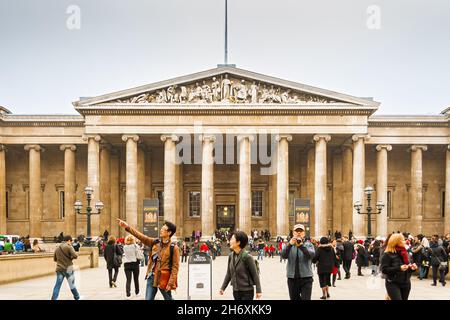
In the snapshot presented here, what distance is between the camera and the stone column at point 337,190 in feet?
169

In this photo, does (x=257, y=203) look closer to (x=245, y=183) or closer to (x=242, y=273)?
(x=245, y=183)

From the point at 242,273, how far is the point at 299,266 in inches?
80.8

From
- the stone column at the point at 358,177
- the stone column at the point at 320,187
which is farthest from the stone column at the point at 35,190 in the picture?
the stone column at the point at 358,177

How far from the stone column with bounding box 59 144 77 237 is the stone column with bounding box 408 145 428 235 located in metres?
30.8

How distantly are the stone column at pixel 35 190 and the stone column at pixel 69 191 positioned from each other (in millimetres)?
2588

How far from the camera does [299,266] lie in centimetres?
1035

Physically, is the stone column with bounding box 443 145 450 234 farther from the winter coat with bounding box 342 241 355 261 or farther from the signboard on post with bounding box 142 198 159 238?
the winter coat with bounding box 342 241 355 261

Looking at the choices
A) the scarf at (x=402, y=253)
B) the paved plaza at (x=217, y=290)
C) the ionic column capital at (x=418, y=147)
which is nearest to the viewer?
the scarf at (x=402, y=253)

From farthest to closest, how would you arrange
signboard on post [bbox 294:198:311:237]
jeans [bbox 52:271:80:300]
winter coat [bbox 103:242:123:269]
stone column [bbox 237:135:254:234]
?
stone column [bbox 237:135:254:234] → signboard on post [bbox 294:198:311:237] → winter coat [bbox 103:242:123:269] → jeans [bbox 52:271:80:300]

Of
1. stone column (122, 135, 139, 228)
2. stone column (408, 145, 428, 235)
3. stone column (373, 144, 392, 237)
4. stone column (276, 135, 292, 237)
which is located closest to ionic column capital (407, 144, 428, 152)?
stone column (408, 145, 428, 235)

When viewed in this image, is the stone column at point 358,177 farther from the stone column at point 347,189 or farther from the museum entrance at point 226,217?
the museum entrance at point 226,217

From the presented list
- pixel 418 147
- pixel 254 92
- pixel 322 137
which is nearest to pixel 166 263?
pixel 254 92

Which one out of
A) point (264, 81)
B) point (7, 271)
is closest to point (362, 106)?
point (264, 81)

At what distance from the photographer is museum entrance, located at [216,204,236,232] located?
181 feet
